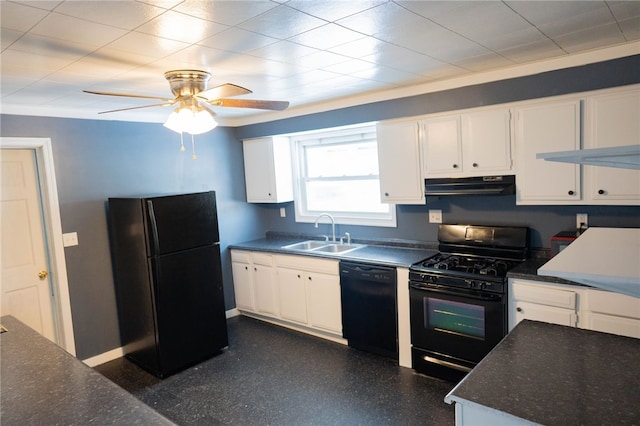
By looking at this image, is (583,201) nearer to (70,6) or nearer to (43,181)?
(70,6)

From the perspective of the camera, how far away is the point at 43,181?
138 inches

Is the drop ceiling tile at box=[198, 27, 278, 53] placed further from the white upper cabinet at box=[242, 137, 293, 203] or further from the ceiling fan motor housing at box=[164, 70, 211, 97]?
the white upper cabinet at box=[242, 137, 293, 203]

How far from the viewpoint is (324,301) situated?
3.96 meters

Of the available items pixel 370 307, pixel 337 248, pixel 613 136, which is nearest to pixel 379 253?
pixel 370 307

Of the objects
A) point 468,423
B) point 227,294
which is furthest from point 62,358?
point 227,294

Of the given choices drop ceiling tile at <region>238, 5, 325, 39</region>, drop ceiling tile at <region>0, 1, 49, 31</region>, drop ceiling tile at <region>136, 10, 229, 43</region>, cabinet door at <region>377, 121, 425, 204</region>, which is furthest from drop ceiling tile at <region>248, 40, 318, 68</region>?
cabinet door at <region>377, 121, 425, 204</region>

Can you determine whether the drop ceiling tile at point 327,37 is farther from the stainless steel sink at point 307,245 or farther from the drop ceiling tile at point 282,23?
the stainless steel sink at point 307,245

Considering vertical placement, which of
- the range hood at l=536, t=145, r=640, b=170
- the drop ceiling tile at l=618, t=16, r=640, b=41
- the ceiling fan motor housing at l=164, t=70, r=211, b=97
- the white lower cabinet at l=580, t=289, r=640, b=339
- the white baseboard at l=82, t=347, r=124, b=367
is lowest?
the white baseboard at l=82, t=347, r=124, b=367

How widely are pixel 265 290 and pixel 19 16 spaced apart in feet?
10.9

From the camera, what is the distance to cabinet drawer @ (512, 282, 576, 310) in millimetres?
2631

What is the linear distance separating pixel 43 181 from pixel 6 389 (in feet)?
7.60

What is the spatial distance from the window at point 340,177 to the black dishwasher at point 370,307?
737 millimetres

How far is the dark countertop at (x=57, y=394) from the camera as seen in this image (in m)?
1.45

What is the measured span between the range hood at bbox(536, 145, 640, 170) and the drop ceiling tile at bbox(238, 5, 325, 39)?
123 cm
